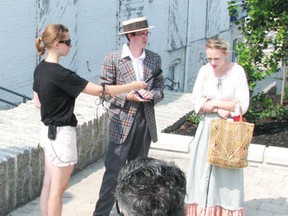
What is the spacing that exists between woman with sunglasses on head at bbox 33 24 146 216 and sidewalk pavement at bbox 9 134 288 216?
1.11 meters

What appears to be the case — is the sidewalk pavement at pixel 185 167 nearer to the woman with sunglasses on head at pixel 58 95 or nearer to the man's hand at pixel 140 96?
the woman with sunglasses on head at pixel 58 95

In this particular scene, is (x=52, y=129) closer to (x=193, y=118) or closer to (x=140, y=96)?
(x=140, y=96)

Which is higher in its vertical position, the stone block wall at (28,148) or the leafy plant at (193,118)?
the stone block wall at (28,148)

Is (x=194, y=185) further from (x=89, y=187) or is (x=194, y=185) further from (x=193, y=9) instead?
(x=193, y=9)

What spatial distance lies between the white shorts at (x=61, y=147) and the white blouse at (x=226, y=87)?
123 centimetres

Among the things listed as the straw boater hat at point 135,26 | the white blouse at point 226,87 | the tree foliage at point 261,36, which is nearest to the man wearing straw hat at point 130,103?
the straw boater hat at point 135,26

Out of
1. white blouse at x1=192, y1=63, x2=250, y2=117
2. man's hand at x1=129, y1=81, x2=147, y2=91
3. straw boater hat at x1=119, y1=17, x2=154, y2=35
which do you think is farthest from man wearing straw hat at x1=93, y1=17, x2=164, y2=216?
white blouse at x1=192, y1=63, x2=250, y2=117

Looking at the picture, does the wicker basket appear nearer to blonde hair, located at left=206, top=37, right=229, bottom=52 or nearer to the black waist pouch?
blonde hair, located at left=206, top=37, right=229, bottom=52

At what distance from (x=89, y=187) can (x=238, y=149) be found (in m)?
2.05

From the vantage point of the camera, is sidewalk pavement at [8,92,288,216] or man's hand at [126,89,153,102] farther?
sidewalk pavement at [8,92,288,216]

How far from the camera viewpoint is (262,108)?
9336 millimetres

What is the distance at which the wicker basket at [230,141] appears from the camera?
4680 mm

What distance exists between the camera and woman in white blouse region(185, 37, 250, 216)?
4746 millimetres

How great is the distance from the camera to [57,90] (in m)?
Answer: 4.12
